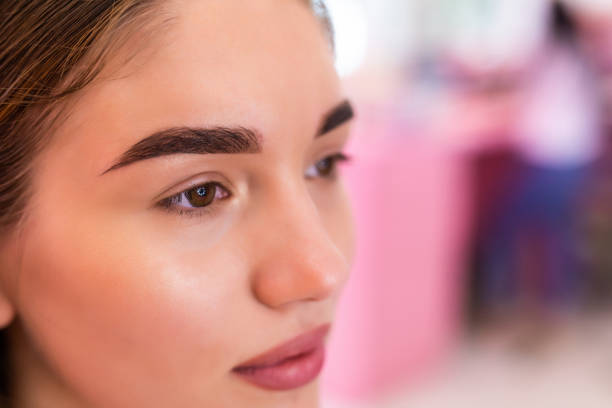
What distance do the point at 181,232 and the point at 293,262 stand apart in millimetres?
111

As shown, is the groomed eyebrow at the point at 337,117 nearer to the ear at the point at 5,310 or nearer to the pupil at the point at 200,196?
the pupil at the point at 200,196

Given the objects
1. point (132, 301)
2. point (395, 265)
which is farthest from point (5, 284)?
point (395, 265)

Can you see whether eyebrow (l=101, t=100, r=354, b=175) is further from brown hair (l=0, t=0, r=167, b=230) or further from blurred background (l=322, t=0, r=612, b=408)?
blurred background (l=322, t=0, r=612, b=408)

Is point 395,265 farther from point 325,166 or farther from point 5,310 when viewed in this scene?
point 5,310

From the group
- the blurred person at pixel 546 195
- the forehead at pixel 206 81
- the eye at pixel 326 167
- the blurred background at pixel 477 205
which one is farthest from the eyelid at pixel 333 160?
the blurred person at pixel 546 195

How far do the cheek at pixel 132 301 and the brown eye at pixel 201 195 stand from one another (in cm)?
5

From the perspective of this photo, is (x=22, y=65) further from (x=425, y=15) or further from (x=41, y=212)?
(x=425, y=15)

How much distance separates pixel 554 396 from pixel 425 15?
1.74 m

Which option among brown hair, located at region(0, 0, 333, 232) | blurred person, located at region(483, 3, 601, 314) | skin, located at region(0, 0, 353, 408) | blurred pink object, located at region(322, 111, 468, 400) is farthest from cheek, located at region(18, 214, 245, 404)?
blurred person, located at region(483, 3, 601, 314)

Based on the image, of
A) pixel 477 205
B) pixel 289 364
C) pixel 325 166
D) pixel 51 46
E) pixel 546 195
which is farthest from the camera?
pixel 477 205

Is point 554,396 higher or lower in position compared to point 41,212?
lower

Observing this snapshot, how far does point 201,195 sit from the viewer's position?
62 centimetres

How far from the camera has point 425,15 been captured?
2834 mm

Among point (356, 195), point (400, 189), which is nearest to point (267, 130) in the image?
point (356, 195)
